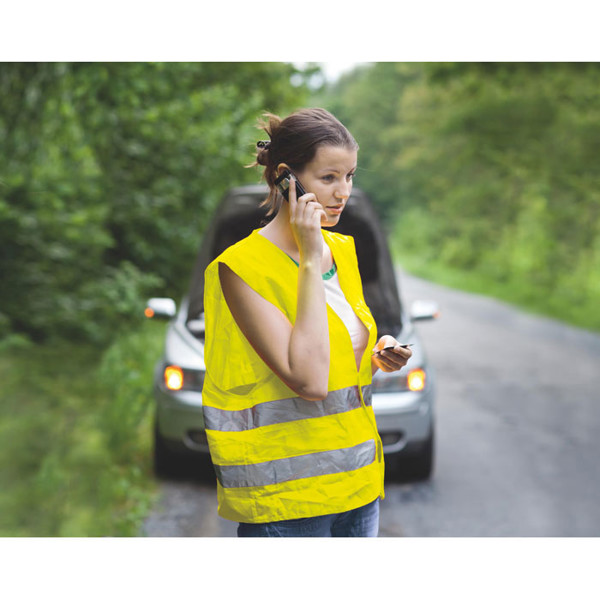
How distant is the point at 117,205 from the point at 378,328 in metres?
5.00

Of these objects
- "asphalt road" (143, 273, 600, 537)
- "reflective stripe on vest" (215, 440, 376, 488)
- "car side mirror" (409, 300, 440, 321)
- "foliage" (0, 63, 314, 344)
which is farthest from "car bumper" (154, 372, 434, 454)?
"foliage" (0, 63, 314, 344)

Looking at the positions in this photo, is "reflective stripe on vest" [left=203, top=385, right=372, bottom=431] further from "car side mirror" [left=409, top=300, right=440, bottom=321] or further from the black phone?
"car side mirror" [left=409, top=300, right=440, bottom=321]

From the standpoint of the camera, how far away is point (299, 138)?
1065mm

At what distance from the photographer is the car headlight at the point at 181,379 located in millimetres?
2341

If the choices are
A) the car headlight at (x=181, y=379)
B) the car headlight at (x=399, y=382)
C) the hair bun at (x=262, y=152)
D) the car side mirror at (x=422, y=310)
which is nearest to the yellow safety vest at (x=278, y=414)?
the hair bun at (x=262, y=152)

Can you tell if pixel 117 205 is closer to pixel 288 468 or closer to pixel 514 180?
pixel 288 468

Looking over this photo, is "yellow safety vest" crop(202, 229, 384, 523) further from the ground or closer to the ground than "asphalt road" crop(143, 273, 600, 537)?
further from the ground

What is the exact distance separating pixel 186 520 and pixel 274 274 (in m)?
2.97

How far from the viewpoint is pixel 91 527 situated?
11.3ft

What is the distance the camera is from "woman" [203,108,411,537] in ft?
3.48

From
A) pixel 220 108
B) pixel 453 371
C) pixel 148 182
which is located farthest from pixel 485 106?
pixel 148 182

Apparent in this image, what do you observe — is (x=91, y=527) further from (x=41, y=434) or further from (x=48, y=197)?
(x=48, y=197)

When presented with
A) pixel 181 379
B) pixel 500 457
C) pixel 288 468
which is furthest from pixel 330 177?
pixel 500 457

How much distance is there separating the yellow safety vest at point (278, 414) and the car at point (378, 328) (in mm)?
99
